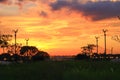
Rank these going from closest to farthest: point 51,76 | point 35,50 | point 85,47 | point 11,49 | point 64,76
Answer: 1. point 64,76
2. point 51,76
3. point 11,49
4. point 35,50
5. point 85,47

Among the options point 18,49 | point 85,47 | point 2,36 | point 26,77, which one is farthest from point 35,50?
point 26,77

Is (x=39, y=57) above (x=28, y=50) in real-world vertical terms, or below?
below

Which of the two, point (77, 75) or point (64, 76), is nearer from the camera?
point (77, 75)

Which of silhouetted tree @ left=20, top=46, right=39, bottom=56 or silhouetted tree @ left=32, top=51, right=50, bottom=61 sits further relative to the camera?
silhouetted tree @ left=20, top=46, right=39, bottom=56

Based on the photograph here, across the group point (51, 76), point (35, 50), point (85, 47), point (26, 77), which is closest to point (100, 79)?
point (51, 76)

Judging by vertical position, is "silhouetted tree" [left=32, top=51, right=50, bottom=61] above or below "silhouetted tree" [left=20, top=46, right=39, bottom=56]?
below

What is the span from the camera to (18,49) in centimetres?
12738

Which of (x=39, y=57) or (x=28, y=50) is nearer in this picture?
(x=39, y=57)

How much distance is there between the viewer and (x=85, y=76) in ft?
78.1

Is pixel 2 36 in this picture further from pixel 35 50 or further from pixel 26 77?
pixel 26 77

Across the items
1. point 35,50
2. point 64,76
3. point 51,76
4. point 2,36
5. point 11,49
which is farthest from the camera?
point 35,50

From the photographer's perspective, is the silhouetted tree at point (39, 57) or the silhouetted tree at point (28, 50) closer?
the silhouetted tree at point (39, 57)

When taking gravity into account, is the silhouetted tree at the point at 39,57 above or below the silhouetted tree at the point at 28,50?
below

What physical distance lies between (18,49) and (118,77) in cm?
10590
